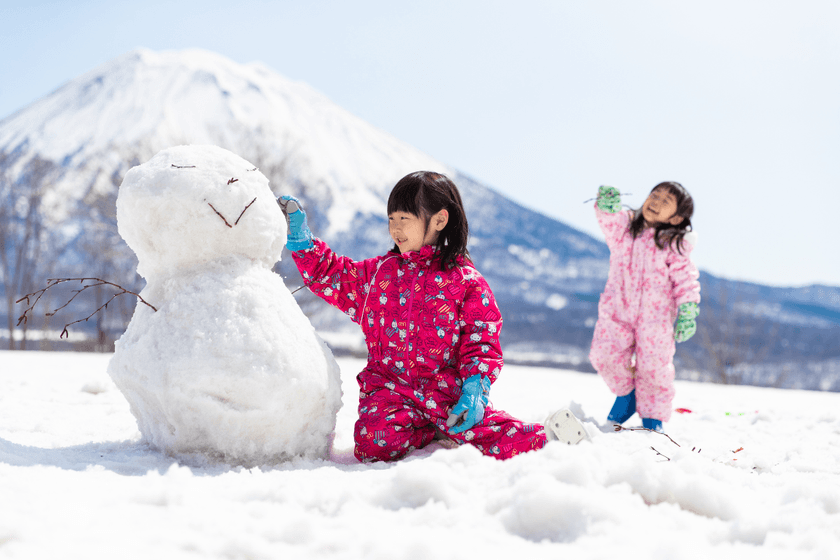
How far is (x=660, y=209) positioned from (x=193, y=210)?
2.66m

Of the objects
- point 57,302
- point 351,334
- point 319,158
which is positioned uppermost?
point 319,158

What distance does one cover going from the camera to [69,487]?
1286 millimetres

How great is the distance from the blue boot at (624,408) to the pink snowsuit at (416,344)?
5.54 feet

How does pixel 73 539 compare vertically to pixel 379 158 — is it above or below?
below

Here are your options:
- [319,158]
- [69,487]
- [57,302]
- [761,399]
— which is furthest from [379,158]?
[69,487]

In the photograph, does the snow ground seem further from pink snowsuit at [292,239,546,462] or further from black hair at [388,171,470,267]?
black hair at [388,171,470,267]

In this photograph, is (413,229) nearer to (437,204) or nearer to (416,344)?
(437,204)

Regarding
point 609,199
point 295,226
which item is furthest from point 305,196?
point 295,226

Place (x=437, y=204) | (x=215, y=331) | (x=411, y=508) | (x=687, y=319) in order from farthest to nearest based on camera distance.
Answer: (x=687, y=319) < (x=437, y=204) < (x=215, y=331) < (x=411, y=508)

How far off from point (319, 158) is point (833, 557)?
42613mm

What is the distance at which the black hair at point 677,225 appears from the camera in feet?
11.0

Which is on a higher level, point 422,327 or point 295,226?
point 295,226

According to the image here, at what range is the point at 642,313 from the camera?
3.36m

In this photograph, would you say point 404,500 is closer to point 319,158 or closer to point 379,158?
point 319,158
